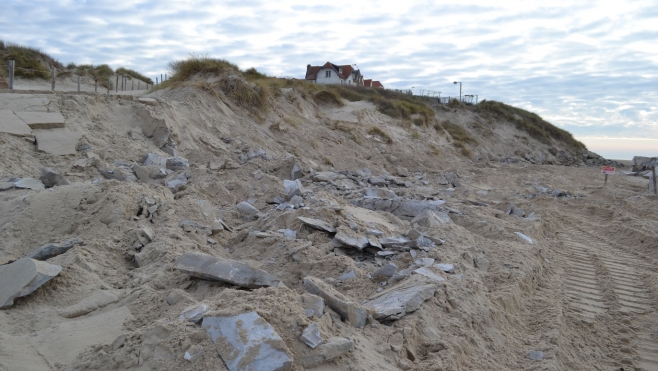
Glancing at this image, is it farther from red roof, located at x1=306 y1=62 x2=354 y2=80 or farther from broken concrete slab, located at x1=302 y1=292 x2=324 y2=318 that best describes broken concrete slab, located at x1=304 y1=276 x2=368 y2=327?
red roof, located at x1=306 y1=62 x2=354 y2=80

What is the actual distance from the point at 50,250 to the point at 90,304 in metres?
1.05

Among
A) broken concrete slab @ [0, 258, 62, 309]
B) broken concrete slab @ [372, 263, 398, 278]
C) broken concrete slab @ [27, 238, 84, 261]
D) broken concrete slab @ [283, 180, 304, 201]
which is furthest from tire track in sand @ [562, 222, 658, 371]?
broken concrete slab @ [27, 238, 84, 261]

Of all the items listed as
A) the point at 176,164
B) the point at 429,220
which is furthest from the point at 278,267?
the point at 176,164

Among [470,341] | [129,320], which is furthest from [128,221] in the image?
[470,341]

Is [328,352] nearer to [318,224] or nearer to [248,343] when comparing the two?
[248,343]

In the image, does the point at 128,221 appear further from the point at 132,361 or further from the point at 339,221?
the point at 132,361

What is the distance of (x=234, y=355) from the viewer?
251cm

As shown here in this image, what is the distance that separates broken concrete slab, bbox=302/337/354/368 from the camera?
261 centimetres

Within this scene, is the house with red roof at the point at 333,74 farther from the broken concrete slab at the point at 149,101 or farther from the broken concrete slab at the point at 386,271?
the broken concrete slab at the point at 386,271

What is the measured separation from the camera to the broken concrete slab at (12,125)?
26.9 feet

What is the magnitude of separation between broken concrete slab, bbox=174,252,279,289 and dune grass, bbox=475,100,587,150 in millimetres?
33957

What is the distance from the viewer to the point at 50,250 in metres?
4.33

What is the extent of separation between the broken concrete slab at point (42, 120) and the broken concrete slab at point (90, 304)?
244 inches

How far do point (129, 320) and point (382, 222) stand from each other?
3.65 metres
